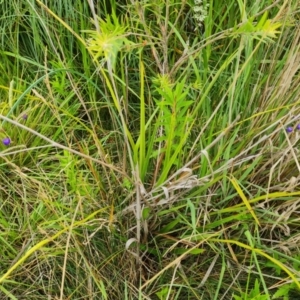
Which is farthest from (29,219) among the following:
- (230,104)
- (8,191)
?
(230,104)

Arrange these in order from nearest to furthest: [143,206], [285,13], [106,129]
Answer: [143,206]
[285,13]
[106,129]

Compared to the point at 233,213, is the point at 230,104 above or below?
above

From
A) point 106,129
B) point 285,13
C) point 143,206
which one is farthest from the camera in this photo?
point 106,129

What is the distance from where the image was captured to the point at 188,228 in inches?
42.0

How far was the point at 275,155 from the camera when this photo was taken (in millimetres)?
1086

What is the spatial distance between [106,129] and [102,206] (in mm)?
270

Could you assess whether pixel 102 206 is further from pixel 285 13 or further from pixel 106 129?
pixel 285 13

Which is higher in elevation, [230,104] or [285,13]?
[285,13]

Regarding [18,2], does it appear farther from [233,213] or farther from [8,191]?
[233,213]

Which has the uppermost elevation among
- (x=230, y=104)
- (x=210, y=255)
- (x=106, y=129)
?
(x=230, y=104)

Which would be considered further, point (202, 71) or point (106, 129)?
point (106, 129)

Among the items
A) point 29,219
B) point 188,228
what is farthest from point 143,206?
point 29,219

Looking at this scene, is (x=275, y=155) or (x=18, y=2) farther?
(x=18, y=2)

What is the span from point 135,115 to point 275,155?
0.39 m
